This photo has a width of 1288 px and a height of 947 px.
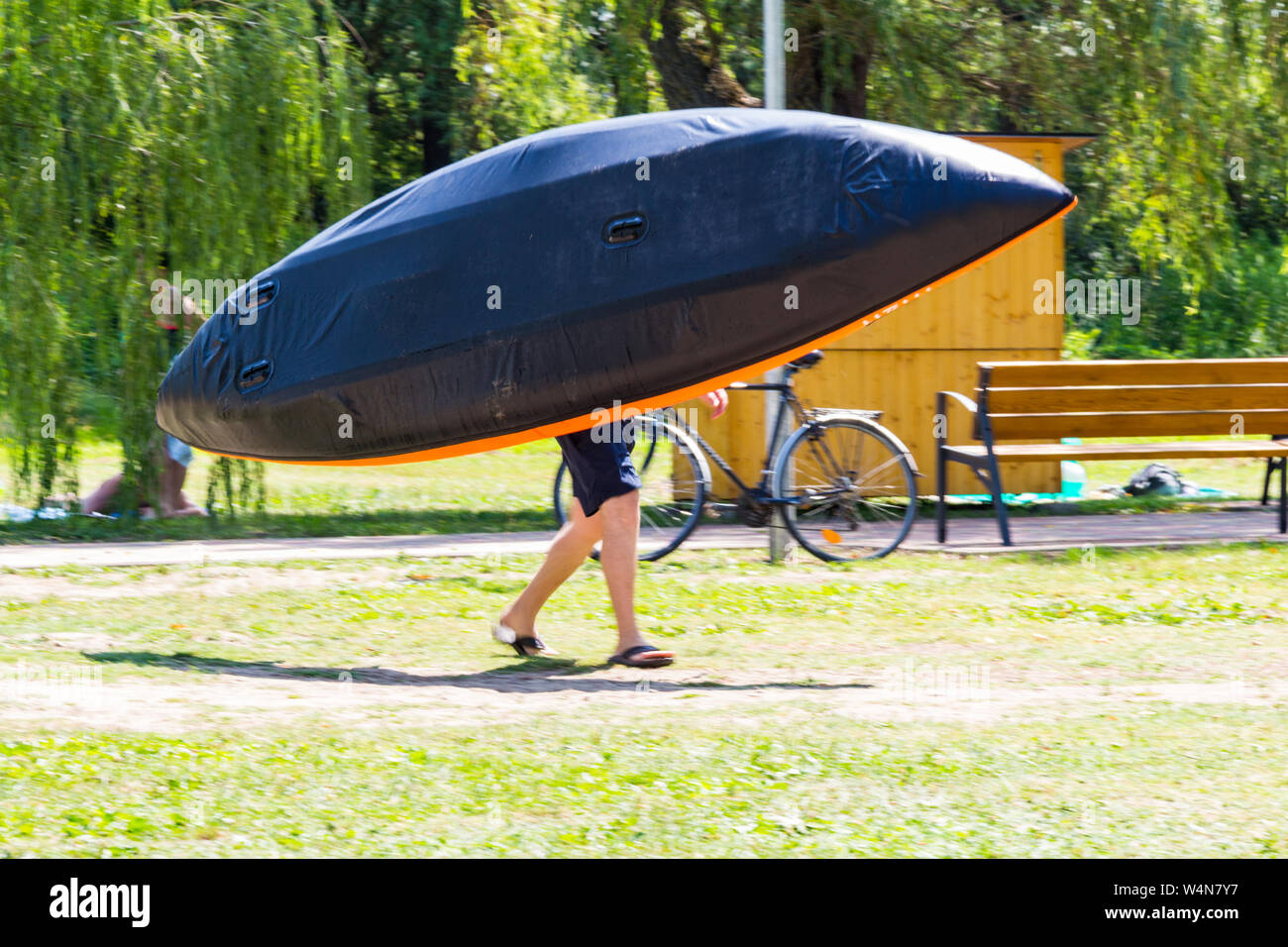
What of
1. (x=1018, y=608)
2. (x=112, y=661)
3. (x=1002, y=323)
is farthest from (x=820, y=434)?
(x=112, y=661)

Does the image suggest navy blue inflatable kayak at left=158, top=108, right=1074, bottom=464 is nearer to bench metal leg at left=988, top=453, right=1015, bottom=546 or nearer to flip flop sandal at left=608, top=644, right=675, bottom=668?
flip flop sandal at left=608, top=644, right=675, bottom=668

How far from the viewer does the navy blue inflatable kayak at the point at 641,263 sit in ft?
20.8

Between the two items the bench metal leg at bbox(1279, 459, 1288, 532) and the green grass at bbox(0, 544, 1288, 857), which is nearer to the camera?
the green grass at bbox(0, 544, 1288, 857)

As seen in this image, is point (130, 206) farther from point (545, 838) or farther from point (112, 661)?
point (545, 838)

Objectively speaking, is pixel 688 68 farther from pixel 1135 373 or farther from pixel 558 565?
pixel 558 565

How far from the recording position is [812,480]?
891 cm

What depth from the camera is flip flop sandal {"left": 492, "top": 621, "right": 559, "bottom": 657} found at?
641cm

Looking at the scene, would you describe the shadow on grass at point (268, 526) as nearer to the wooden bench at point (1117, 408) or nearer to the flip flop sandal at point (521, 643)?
the wooden bench at point (1117, 408)

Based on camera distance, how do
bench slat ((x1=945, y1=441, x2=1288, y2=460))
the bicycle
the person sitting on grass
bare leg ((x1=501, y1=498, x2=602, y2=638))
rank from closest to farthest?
bare leg ((x1=501, y1=498, x2=602, y2=638)), the bicycle, bench slat ((x1=945, y1=441, x2=1288, y2=460)), the person sitting on grass

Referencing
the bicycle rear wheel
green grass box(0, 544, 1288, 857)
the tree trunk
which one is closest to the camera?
green grass box(0, 544, 1288, 857)

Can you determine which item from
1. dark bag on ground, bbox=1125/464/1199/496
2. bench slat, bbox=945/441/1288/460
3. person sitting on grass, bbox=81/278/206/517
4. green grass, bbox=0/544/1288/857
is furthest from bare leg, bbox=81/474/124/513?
dark bag on ground, bbox=1125/464/1199/496

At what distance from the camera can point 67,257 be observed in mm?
9820

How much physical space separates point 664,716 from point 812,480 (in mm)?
3889

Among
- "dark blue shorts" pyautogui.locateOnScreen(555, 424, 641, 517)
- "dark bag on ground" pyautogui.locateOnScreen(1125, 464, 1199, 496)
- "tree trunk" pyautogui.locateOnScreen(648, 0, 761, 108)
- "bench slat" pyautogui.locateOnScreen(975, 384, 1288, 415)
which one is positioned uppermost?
"tree trunk" pyautogui.locateOnScreen(648, 0, 761, 108)
